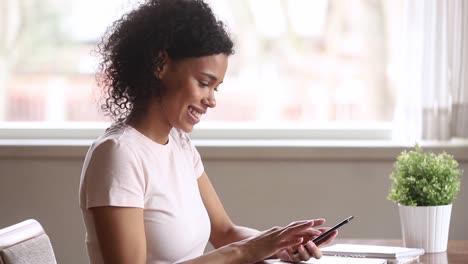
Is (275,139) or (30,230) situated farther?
(275,139)

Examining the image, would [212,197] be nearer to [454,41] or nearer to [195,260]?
[195,260]

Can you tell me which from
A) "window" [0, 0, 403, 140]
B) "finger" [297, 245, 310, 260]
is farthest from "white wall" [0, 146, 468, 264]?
"finger" [297, 245, 310, 260]

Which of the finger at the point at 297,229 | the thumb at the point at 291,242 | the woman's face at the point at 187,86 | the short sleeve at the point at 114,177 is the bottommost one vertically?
the thumb at the point at 291,242

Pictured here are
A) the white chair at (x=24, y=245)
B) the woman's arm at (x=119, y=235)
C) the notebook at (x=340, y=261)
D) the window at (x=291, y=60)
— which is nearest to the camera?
the white chair at (x=24, y=245)

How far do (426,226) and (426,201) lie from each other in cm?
7

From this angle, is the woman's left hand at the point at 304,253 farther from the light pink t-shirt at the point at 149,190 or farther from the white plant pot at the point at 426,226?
the white plant pot at the point at 426,226

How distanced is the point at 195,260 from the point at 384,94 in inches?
74.1

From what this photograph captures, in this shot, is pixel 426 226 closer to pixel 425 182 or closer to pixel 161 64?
pixel 425 182

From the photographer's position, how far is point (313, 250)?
2.04 metres

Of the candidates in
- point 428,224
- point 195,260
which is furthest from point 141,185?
point 428,224

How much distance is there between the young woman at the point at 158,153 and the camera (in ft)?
6.17

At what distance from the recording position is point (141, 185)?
1.95 metres

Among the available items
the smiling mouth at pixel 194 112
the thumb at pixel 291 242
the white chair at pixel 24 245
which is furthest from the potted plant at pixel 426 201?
the white chair at pixel 24 245

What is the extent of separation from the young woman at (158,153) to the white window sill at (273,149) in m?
1.33
